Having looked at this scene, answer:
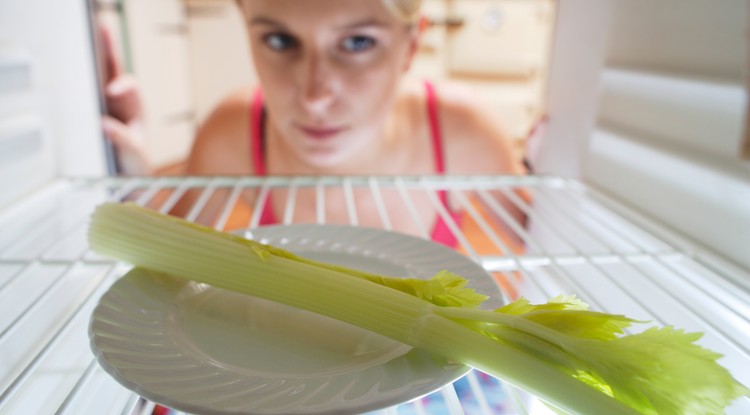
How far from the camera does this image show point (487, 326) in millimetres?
332

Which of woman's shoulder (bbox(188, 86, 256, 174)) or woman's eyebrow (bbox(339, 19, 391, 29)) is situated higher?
woman's eyebrow (bbox(339, 19, 391, 29))

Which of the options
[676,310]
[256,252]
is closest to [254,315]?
[256,252]

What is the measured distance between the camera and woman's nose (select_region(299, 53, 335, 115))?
923mm

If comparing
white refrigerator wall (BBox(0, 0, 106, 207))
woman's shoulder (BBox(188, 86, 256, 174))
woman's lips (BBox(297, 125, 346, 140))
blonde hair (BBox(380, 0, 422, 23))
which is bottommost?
woman's shoulder (BBox(188, 86, 256, 174))

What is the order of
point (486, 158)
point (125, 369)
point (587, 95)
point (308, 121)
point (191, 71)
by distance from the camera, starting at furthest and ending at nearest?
point (191, 71), point (486, 158), point (308, 121), point (587, 95), point (125, 369)

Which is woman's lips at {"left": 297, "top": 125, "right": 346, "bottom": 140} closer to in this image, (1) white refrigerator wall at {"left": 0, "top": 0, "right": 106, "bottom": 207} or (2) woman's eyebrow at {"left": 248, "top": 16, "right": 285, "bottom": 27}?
(2) woman's eyebrow at {"left": 248, "top": 16, "right": 285, "bottom": 27}

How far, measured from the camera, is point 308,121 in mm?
993

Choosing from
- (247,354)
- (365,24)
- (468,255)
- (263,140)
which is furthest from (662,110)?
(263,140)

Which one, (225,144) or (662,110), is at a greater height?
(662,110)

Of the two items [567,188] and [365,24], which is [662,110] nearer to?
[567,188]

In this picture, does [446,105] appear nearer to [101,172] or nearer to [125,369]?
[101,172]

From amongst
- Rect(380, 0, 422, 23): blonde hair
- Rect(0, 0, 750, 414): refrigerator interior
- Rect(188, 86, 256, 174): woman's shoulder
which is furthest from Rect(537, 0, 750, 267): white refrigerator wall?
Rect(188, 86, 256, 174): woman's shoulder

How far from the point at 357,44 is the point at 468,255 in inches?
18.9

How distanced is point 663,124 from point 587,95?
18 cm
